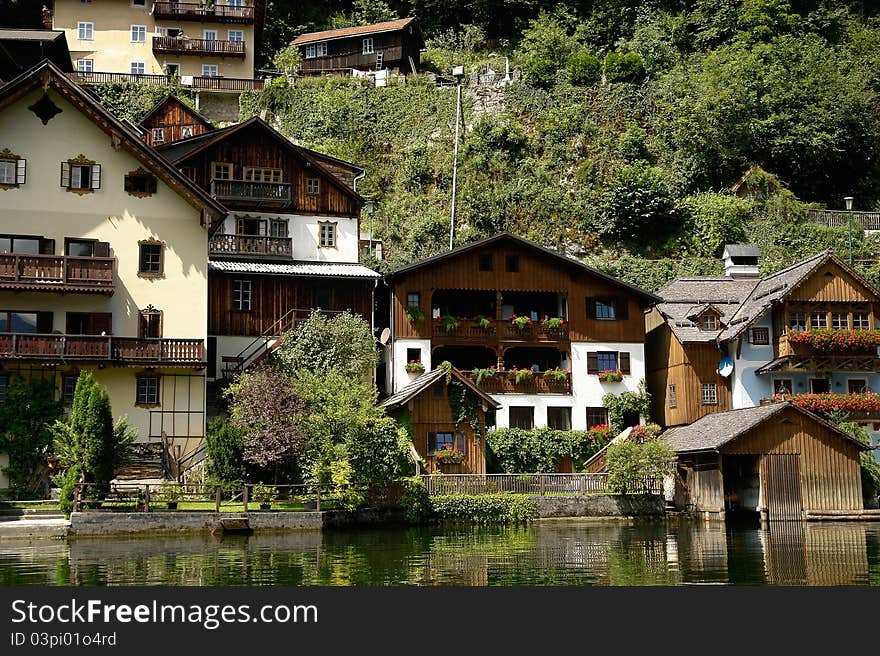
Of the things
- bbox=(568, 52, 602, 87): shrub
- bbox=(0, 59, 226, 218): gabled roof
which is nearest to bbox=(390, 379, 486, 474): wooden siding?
bbox=(0, 59, 226, 218): gabled roof

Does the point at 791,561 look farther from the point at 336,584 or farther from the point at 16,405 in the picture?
the point at 16,405

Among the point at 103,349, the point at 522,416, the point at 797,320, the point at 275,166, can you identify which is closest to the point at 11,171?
the point at 103,349

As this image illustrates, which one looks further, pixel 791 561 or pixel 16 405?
Answer: pixel 16 405

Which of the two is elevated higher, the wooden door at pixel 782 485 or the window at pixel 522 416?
the window at pixel 522 416

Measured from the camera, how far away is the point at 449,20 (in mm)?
97125

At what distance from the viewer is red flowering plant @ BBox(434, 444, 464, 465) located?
1866 inches

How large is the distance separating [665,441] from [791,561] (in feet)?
59.4

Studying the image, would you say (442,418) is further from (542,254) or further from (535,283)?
(542,254)

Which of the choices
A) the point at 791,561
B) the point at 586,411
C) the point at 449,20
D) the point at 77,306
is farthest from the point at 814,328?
the point at 449,20

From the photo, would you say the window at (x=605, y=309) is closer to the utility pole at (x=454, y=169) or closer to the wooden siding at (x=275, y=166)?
the wooden siding at (x=275, y=166)

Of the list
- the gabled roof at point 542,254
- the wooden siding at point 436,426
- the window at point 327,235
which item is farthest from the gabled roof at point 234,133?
the wooden siding at point 436,426

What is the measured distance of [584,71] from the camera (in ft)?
269

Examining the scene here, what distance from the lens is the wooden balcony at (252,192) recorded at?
2167 inches

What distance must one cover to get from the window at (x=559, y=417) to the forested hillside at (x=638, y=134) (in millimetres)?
14431
